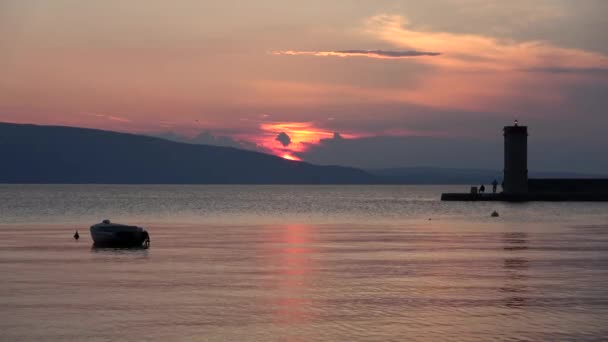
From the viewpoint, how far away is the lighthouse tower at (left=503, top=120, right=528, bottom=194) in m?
140

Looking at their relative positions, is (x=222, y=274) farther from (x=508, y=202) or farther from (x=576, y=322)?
(x=508, y=202)

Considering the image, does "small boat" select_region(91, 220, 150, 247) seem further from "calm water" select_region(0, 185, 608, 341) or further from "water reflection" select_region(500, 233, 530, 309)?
"water reflection" select_region(500, 233, 530, 309)

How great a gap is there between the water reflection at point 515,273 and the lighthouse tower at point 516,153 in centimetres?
8423

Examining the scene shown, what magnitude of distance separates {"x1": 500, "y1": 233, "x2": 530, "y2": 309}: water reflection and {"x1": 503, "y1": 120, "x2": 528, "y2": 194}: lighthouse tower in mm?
84232

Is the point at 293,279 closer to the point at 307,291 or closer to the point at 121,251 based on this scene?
the point at 307,291

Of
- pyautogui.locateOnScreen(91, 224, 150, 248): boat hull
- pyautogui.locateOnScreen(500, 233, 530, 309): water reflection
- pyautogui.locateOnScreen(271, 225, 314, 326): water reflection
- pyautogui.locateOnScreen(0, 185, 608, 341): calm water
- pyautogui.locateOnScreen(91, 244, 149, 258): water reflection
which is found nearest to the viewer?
pyautogui.locateOnScreen(0, 185, 608, 341): calm water

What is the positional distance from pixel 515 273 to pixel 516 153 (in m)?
106

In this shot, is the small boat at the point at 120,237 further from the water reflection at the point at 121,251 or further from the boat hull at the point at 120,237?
the water reflection at the point at 121,251

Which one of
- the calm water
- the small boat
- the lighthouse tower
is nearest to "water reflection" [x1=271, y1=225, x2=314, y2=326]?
the calm water

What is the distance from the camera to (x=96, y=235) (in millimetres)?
52719

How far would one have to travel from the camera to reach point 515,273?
122 ft

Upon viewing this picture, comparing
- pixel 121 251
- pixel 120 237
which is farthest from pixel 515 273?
pixel 120 237

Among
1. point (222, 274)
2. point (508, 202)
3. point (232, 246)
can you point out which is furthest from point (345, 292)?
point (508, 202)

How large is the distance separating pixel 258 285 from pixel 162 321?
28.0 ft
